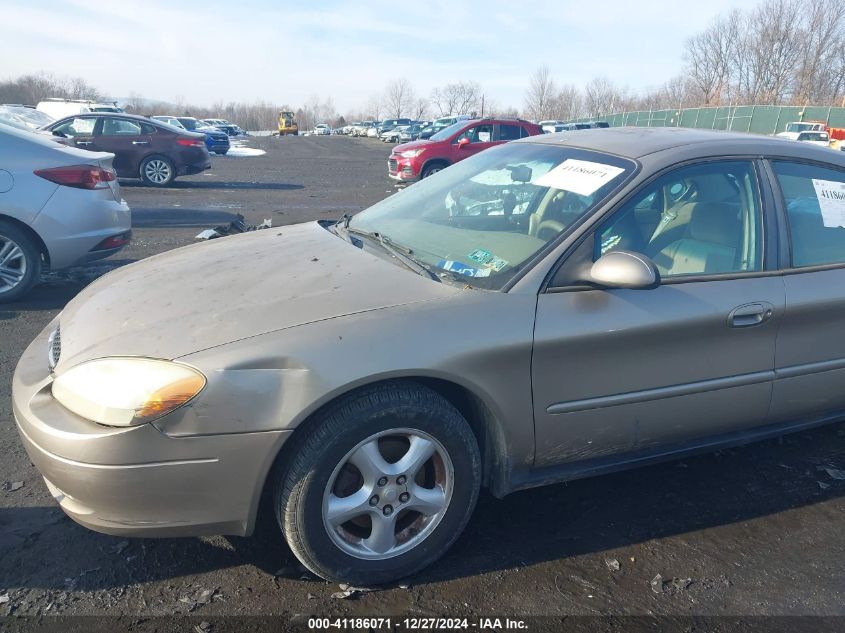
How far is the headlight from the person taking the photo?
211 centimetres

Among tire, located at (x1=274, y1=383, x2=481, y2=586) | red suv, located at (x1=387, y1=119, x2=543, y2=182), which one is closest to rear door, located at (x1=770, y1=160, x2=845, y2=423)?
tire, located at (x1=274, y1=383, x2=481, y2=586)

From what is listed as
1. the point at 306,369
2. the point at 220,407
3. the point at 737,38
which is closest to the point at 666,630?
the point at 306,369

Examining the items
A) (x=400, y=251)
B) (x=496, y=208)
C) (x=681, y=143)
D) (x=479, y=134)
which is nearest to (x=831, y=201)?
(x=681, y=143)

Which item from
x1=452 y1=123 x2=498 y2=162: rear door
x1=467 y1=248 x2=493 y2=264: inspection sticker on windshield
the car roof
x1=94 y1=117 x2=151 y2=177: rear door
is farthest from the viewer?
x1=452 y1=123 x2=498 y2=162: rear door

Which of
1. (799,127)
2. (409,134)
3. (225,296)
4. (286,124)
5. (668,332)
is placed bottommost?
(286,124)

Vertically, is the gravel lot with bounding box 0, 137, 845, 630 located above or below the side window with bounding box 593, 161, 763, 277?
below

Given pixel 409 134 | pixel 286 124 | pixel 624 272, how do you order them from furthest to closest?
pixel 286 124 < pixel 409 134 < pixel 624 272

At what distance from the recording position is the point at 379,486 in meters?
2.37

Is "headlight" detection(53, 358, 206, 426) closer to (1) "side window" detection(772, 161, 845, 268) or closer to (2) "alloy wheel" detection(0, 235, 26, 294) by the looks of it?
(1) "side window" detection(772, 161, 845, 268)

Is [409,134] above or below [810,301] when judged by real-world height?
below

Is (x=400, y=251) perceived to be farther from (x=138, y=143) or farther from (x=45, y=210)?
(x=138, y=143)

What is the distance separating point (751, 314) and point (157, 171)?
14.3 metres

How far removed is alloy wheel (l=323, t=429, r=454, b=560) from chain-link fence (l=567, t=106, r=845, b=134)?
1498 inches

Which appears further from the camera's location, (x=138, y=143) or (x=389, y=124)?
(x=389, y=124)
